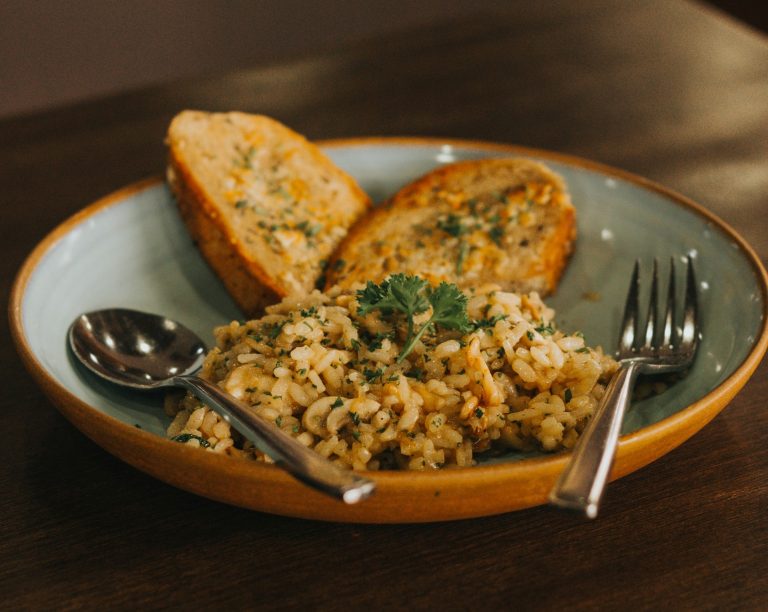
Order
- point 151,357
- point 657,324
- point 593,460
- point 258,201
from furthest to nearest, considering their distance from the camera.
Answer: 1. point 258,201
2. point 657,324
3. point 151,357
4. point 593,460

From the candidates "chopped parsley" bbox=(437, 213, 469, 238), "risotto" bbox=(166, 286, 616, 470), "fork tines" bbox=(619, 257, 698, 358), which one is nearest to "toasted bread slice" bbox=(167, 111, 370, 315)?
"chopped parsley" bbox=(437, 213, 469, 238)

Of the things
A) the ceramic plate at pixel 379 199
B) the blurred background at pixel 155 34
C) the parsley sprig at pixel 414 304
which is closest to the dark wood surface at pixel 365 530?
the ceramic plate at pixel 379 199

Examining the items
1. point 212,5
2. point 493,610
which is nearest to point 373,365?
point 493,610

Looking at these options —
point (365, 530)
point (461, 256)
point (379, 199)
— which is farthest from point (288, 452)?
point (379, 199)

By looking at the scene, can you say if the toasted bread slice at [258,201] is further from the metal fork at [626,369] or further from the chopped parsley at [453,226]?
the metal fork at [626,369]

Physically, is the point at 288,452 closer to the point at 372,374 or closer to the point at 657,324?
the point at 372,374

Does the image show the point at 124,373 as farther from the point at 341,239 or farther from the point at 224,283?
the point at 341,239
